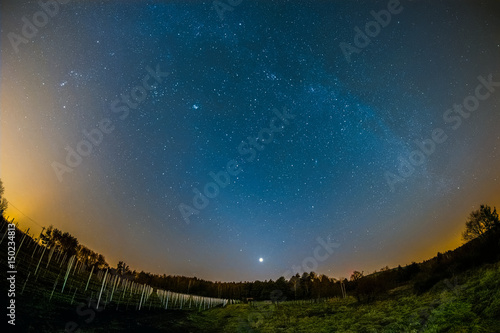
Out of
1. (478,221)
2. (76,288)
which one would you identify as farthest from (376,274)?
(76,288)

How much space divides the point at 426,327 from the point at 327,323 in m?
8.10

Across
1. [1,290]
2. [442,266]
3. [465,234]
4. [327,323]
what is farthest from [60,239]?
[465,234]

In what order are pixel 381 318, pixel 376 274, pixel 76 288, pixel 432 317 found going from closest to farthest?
1. pixel 432 317
2. pixel 381 318
3. pixel 76 288
4. pixel 376 274

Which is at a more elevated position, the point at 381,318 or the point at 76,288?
the point at 76,288

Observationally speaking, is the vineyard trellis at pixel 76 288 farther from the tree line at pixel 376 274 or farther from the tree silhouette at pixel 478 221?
the tree silhouette at pixel 478 221

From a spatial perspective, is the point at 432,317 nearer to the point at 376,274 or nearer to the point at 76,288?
the point at 76,288

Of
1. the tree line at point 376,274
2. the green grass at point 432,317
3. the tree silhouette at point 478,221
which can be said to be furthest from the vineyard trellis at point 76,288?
the tree silhouette at point 478,221

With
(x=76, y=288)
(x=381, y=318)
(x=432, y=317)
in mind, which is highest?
(x=76, y=288)

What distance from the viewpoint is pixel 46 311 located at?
43.8 feet

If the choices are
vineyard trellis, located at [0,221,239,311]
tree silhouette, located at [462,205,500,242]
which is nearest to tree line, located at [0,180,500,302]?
tree silhouette, located at [462,205,500,242]

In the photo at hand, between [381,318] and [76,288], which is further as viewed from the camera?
[76,288]

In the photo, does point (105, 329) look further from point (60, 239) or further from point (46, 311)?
point (60, 239)

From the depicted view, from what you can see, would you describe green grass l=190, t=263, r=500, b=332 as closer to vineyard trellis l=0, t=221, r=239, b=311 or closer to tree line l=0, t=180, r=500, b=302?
tree line l=0, t=180, r=500, b=302

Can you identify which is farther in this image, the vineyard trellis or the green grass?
the vineyard trellis
